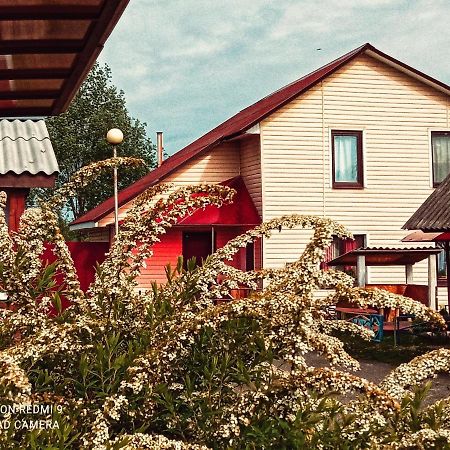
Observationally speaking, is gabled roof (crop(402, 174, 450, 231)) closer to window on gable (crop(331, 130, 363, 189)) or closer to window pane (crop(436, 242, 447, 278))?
window on gable (crop(331, 130, 363, 189))

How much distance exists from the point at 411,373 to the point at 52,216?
6.92 feet

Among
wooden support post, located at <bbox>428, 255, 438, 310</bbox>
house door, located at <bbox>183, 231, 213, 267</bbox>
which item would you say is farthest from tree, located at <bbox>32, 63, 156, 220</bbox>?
wooden support post, located at <bbox>428, 255, 438, 310</bbox>

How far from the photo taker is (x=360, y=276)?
2028cm

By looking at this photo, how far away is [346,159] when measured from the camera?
80.4ft

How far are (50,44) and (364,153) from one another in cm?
2084

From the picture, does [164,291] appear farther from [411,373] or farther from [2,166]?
[2,166]

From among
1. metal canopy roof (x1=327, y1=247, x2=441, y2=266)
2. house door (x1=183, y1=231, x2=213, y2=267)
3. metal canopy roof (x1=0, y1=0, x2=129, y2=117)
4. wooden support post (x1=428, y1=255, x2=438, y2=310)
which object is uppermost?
metal canopy roof (x1=0, y1=0, x2=129, y2=117)

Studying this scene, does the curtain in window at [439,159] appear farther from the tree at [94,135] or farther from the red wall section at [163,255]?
the tree at [94,135]

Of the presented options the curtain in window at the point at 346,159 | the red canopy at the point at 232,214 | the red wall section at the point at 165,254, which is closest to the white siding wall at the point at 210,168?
the red canopy at the point at 232,214

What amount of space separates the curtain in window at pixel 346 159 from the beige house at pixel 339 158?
3cm

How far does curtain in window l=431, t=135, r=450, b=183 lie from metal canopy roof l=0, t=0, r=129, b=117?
21054 mm

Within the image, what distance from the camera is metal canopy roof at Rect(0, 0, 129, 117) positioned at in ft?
12.5

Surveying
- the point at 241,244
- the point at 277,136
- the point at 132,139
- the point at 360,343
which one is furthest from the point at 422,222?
the point at 132,139

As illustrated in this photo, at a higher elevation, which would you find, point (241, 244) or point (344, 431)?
point (241, 244)
